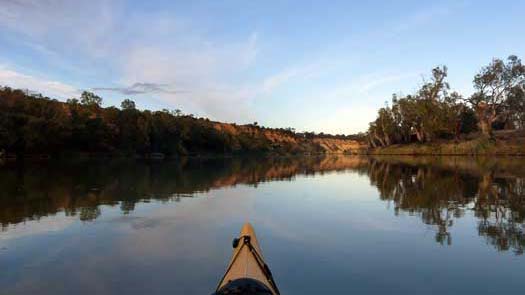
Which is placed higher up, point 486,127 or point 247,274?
point 486,127

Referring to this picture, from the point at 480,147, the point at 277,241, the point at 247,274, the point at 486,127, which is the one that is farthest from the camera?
the point at 486,127

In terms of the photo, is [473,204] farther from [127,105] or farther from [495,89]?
[127,105]

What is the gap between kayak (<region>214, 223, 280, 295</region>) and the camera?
459 centimetres

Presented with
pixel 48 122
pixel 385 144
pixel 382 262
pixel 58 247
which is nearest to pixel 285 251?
pixel 382 262

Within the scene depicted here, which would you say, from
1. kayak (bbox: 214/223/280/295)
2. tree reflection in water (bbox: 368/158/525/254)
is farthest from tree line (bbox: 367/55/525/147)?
kayak (bbox: 214/223/280/295)

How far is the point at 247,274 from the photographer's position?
5.29 m

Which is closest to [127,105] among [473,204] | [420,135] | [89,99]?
[89,99]

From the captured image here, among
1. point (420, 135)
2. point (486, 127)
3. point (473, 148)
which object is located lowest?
point (473, 148)

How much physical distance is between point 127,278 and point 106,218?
6602mm

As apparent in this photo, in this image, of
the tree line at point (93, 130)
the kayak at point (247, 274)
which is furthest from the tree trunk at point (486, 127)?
the kayak at point (247, 274)

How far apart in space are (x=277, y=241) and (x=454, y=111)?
6851 centimetres

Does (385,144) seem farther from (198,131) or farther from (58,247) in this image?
(58,247)

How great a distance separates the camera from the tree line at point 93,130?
188ft

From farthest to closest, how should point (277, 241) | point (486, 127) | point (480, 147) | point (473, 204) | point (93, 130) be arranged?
point (93, 130)
point (486, 127)
point (480, 147)
point (473, 204)
point (277, 241)
